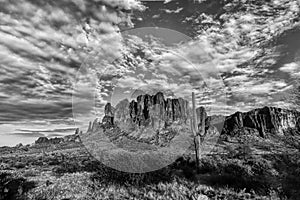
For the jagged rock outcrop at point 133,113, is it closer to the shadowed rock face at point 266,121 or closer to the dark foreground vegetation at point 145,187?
the dark foreground vegetation at point 145,187

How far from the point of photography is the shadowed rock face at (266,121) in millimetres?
158375

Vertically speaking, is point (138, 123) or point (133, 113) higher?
point (133, 113)

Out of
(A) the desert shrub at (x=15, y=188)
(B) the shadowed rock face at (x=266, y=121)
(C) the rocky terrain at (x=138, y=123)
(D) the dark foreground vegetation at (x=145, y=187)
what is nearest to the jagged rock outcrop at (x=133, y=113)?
(C) the rocky terrain at (x=138, y=123)

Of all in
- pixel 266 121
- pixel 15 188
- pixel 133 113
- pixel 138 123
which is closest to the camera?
pixel 15 188

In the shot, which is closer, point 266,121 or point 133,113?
point 133,113

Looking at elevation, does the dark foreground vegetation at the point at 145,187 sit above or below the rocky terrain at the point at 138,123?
below

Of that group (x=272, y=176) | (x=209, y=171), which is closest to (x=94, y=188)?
(x=209, y=171)

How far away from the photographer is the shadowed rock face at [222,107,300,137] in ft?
520

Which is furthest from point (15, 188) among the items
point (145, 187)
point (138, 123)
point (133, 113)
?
point (133, 113)

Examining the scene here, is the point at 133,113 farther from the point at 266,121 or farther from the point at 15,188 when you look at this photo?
the point at 266,121

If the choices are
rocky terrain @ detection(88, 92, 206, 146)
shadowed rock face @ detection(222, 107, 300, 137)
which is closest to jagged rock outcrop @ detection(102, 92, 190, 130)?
rocky terrain @ detection(88, 92, 206, 146)

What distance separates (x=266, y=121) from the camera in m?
177

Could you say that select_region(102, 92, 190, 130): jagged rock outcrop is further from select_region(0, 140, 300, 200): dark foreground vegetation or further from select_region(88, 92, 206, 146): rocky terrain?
select_region(0, 140, 300, 200): dark foreground vegetation

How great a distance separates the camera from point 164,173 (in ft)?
44.6
